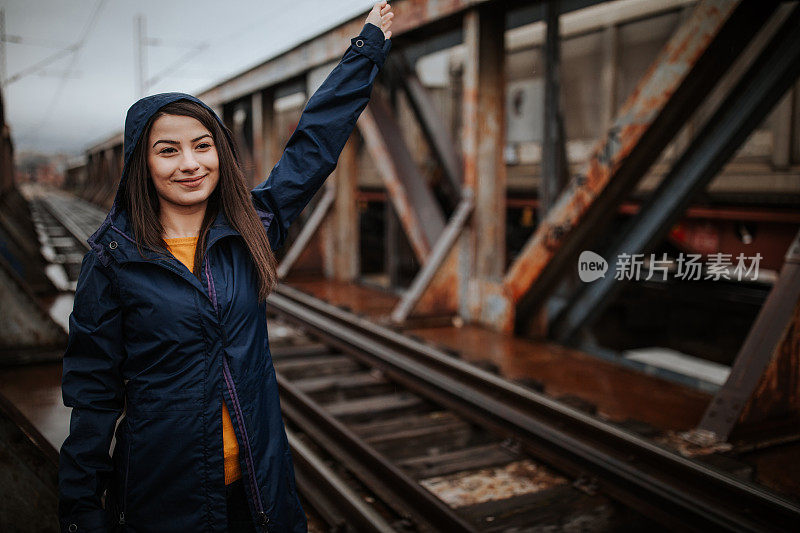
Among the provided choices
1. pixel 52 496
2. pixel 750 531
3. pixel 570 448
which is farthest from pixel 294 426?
pixel 750 531

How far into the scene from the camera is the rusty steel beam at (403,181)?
766 centimetres

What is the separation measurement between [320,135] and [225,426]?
78 centimetres

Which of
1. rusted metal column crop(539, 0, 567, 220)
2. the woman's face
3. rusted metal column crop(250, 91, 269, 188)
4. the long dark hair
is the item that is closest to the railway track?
the long dark hair

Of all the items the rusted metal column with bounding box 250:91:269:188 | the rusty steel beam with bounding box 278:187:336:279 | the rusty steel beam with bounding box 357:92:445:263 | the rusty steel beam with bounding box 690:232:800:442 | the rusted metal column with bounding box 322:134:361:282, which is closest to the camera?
the rusty steel beam with bounding box 690:232:800:442

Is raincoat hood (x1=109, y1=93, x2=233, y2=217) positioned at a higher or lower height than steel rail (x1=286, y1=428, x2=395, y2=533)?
higher

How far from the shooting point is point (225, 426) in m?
1.56

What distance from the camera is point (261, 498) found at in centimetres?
157

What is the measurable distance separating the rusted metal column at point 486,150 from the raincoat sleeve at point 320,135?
16.4 feet

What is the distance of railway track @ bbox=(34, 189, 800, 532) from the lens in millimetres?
2916

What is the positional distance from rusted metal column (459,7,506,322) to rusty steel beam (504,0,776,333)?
1.40 ft

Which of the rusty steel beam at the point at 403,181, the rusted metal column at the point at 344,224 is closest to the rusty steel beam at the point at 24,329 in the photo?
the rusty steel beam at the point at 403,181

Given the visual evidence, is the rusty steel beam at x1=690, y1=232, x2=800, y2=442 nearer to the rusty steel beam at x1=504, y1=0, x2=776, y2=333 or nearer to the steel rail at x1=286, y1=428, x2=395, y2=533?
the rusty steel beam at x1=504, y1=0, x2=776, y2=333

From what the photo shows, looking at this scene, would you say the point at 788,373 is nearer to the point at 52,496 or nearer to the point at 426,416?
the point at 426,416

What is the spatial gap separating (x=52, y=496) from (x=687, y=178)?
4873mm
